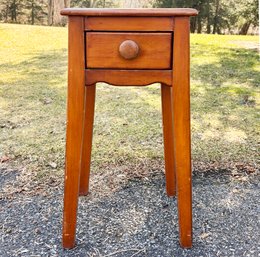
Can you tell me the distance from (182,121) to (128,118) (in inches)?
72.4

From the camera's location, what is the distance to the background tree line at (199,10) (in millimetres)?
12803

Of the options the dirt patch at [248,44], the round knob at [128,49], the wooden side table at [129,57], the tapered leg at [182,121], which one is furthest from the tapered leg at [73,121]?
the dirt patch at [248,44]

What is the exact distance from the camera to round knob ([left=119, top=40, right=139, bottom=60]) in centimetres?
141

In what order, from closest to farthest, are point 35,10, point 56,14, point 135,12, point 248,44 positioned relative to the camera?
point 135,12 < point 248,44 < point 56,14 < point 35,10

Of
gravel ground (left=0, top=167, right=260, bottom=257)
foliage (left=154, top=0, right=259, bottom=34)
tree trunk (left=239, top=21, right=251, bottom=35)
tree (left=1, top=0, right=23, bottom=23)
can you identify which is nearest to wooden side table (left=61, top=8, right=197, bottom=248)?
gravel ground (left=0, top=167, right=260, bottom=257)

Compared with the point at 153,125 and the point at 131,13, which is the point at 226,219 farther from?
the point at 153,125

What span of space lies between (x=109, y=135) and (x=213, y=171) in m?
0.90

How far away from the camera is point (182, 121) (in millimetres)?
1525

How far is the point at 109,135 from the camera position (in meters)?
2.98

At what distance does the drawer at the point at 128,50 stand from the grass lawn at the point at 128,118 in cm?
110

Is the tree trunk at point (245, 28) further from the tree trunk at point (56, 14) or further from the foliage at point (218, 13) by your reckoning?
the tree trunk at point (56, 14)

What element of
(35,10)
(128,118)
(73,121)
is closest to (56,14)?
(35,10)

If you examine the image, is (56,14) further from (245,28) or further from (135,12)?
(135,12)

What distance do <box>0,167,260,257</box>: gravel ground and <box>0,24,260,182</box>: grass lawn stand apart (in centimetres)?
25
